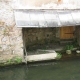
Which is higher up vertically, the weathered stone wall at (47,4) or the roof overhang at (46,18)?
the weathered stone wall at (47,4)

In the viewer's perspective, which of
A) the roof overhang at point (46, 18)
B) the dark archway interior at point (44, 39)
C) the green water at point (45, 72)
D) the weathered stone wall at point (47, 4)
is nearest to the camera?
the green water at point (45, 72)

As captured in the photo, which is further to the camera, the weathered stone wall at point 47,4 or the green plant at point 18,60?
the green plant at point 18,60

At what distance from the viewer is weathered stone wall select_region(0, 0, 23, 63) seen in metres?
8.66

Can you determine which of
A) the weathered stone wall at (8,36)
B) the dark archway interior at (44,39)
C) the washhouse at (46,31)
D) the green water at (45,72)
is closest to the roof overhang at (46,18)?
the washhouse at (46,31)

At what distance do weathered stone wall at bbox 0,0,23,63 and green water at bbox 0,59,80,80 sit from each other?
0.70 metres

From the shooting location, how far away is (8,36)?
9016mm

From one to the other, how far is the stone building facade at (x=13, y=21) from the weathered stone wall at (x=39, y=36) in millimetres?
2233

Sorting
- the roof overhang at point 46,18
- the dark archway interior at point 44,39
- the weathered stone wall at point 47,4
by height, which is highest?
the weathered stone wall at point 47,4

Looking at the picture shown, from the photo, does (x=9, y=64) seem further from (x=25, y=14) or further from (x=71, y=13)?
(x=71, y=13)

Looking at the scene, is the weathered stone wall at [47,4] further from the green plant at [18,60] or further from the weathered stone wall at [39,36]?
the weathered stone wall at [39,36]

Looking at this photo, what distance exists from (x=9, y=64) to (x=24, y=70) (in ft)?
2.74

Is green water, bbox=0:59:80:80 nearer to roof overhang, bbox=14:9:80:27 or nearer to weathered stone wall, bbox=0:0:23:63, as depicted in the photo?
weathered stone wall, bbox=0:0:23:63

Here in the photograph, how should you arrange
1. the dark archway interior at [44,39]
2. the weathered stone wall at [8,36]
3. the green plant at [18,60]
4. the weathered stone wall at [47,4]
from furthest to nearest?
the dark archway interior at [44,39]
the green plant at [18,60]
the weathered stone wall at [47,4]
the weathered stone wall at [8,36]

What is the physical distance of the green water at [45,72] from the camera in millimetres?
8422
